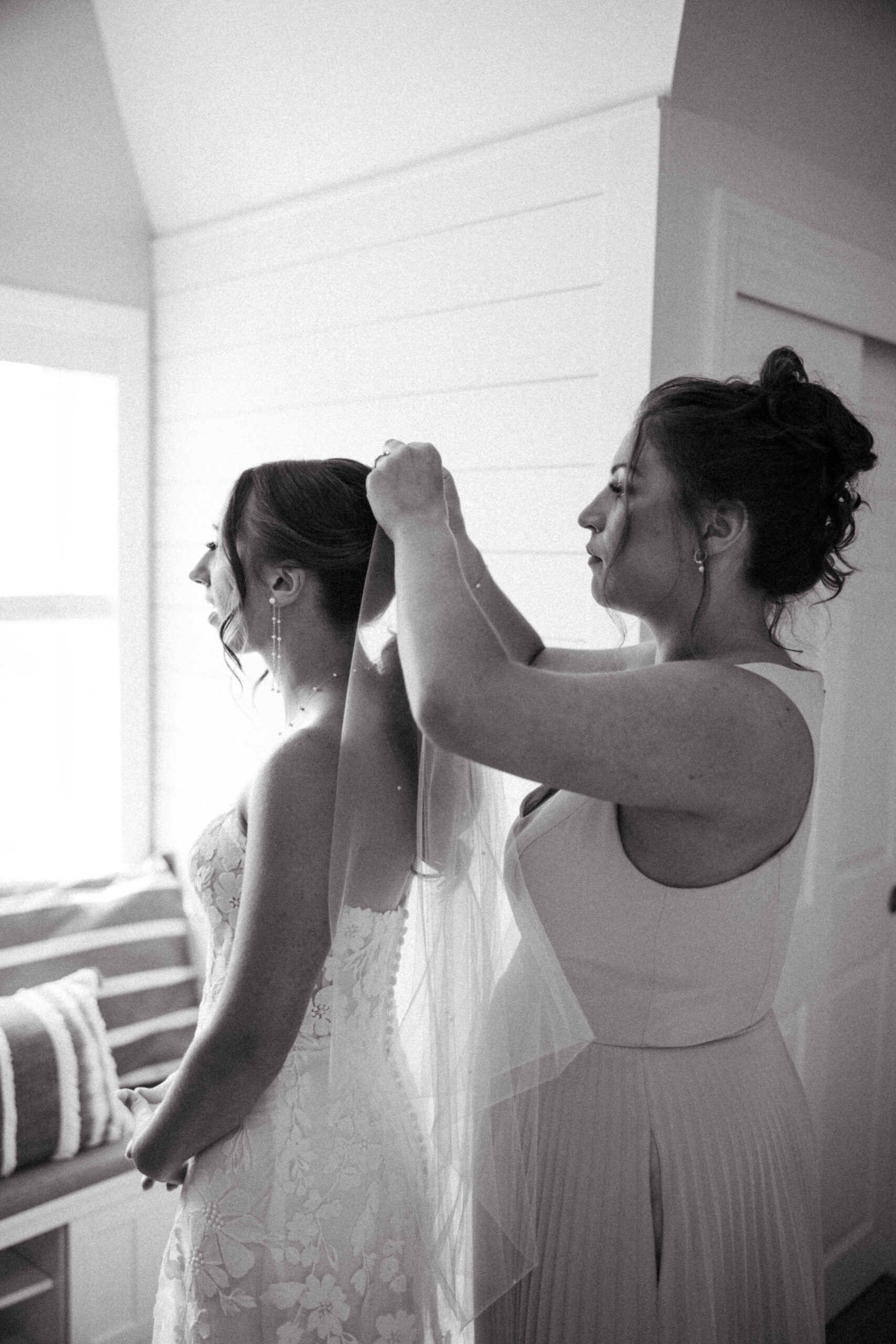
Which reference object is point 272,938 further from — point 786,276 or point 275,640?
point 786,276

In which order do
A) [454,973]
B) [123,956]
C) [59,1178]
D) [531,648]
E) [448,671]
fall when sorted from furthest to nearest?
[123,956]
[59,1178]
[531,648]
[454,973]
[448,671]

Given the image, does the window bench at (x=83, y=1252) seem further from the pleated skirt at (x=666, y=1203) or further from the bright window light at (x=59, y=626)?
the pleated skirt at (x=666, y=1203)

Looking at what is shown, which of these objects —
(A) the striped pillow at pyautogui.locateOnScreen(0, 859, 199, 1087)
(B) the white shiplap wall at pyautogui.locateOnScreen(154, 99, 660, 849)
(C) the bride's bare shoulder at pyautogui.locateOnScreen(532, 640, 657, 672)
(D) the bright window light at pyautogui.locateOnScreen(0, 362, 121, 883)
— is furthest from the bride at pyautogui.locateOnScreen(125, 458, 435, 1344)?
(D) the bright window light at pyautogui.locateOnScreen(0, 362, 121, 883)

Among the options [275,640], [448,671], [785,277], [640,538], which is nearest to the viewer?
[448,671]

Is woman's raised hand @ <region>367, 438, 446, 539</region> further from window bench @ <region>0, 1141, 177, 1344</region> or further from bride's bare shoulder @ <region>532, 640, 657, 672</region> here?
window bench @ <region>0, 1141, 177, 1344</region>

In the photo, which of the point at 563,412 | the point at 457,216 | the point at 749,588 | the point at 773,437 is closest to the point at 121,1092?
the point at 749,588

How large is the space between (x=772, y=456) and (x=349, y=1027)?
779 mm

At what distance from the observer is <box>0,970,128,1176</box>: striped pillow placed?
2.26 metres

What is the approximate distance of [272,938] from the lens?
1.30 metres

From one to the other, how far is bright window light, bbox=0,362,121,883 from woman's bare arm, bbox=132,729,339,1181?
152cm

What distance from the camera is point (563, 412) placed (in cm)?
203

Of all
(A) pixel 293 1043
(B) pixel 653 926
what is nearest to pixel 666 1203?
(B) pixel 653 926

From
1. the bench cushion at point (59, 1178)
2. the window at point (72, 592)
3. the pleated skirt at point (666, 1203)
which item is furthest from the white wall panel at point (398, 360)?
the bench cushion at point (59, 1178)

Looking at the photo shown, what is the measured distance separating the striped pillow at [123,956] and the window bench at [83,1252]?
0.86ft
